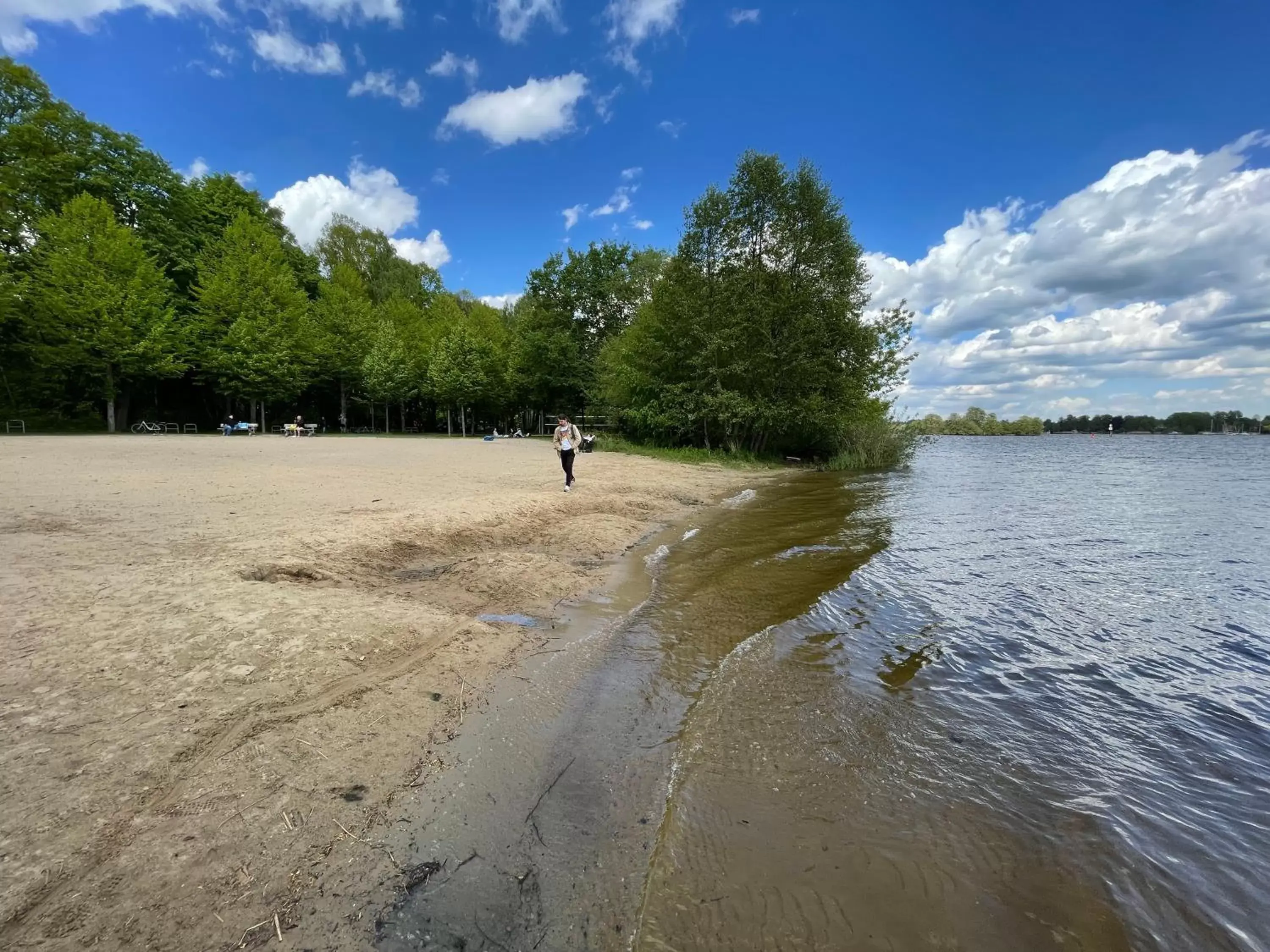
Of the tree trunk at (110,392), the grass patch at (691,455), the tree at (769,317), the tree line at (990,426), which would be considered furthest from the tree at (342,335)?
the tree line at (990,426)

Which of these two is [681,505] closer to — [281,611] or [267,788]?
[281,611]

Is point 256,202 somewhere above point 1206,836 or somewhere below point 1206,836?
above

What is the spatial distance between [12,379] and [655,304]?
44.2 meters

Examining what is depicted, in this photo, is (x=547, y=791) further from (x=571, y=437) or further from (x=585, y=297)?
(x=585, y=297)

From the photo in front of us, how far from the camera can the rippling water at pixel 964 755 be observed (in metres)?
2.51

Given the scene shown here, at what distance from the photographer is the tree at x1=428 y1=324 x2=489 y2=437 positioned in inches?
1796

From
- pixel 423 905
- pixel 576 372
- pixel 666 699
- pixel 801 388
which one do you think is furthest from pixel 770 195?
pixel 423 905

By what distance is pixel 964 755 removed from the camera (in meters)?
3.78

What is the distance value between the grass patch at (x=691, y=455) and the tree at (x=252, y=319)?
87.0 feet

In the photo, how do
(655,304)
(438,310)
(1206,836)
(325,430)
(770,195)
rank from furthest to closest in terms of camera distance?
(438,310) → (325,430) → (655,304) → (770,195) → (1206,836)

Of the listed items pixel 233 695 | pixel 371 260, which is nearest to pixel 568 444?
pixel 233 695

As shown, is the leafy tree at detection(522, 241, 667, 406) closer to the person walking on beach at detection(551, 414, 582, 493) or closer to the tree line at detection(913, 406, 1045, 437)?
the person walking on beach at detection(551, 414, 582, 493)

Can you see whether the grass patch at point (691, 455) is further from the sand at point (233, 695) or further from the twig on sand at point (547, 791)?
the twig on sand at point (547, 791)

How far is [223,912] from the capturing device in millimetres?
2139
